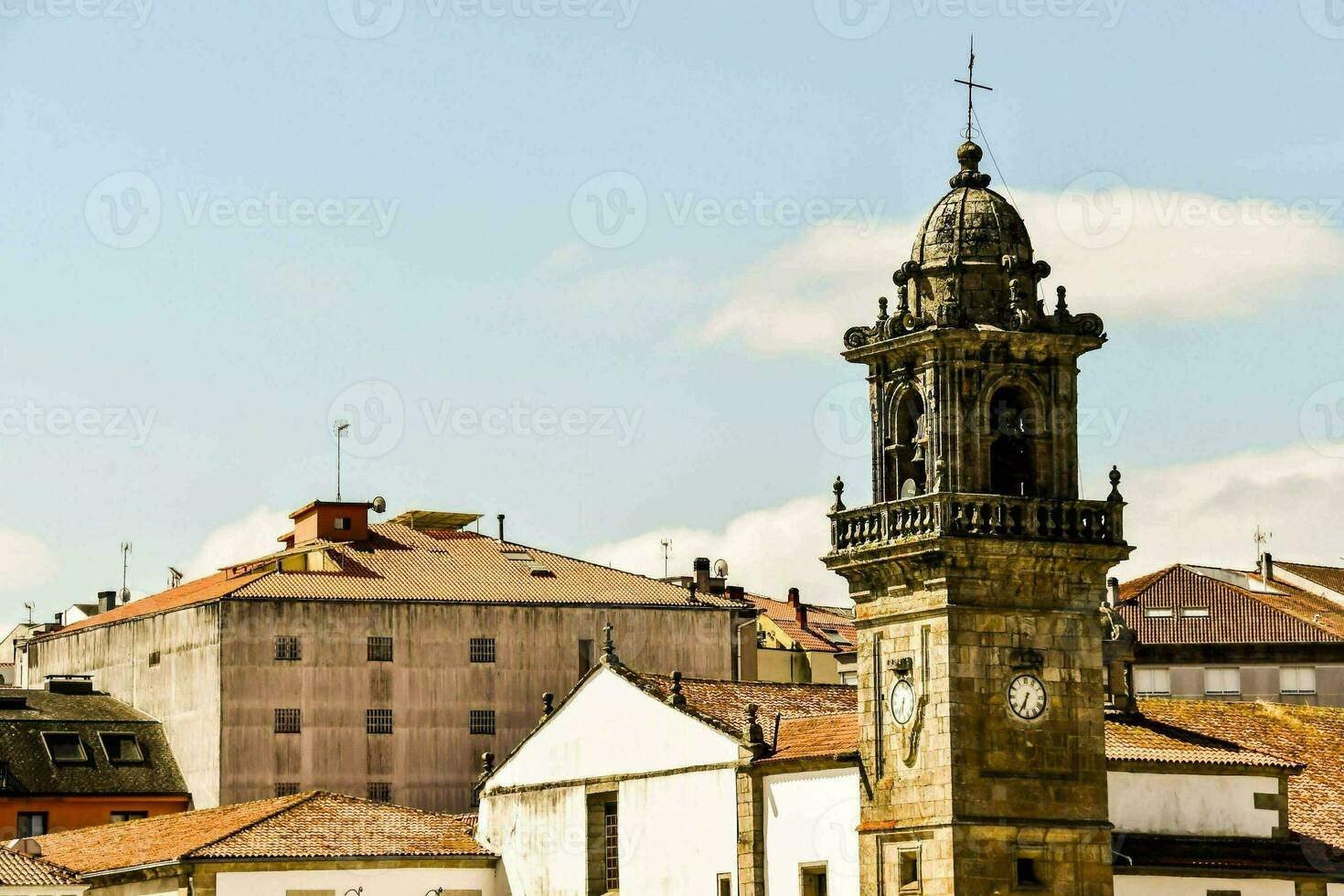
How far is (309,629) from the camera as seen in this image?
287 feet

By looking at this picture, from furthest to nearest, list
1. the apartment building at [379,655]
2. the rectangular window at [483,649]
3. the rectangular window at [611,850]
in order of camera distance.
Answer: the rectangular window at [483,649] → the apartment building at [379,655] → the rectangular window at [611,850]

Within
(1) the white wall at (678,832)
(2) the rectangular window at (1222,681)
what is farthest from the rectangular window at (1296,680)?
(1) the white wall at (678,832)

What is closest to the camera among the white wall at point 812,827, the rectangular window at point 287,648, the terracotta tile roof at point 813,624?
the white wall at point 812,827

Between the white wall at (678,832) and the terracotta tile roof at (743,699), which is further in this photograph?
the terracotta tile roof at (743,699)

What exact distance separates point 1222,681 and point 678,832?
4273 cm

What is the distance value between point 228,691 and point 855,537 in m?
35.8

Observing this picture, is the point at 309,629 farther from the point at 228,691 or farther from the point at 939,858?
the point at 939,858

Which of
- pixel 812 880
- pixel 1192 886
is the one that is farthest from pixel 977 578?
pixel 1192 886

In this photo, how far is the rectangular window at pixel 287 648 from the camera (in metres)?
87.0

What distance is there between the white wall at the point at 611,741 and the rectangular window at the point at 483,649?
18.8 m

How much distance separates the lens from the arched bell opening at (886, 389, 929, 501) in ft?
180

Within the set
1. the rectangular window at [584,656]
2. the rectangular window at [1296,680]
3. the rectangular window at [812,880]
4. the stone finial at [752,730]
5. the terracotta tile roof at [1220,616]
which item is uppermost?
the terracotta tile roof at [1220,616]

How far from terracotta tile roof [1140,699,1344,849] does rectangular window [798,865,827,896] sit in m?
10.7

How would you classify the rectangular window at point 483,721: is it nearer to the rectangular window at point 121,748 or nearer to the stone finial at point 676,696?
the rectangular window at point 121,748
